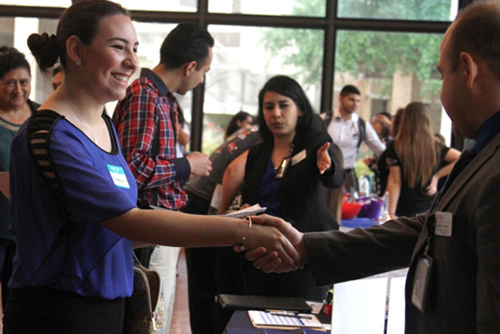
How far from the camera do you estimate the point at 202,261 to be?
3.93 m

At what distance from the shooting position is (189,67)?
3152 millimetres

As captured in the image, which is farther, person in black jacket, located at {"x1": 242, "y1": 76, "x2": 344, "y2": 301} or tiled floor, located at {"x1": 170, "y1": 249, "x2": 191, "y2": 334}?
tiled floor, located at {"x1": 170, "y1": 249, "x2": 191, "y2": 334}

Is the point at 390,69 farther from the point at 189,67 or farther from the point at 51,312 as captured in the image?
the point at 51,312

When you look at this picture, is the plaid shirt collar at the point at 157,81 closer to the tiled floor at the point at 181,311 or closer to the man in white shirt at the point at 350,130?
the tiled floor at the point at 181,311

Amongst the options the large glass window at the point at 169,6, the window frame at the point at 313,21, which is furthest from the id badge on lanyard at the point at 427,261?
the large glass window at the point at 169,6

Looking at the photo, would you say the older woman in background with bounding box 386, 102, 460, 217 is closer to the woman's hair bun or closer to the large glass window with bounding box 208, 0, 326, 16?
the large glass window with bounding box 208, 0, 326, 16

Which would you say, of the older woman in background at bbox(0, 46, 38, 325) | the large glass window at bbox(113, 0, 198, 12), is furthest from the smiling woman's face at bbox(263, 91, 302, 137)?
the large glass window at bbox(113, 0, 198, 12)

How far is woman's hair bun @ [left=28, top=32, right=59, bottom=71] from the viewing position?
6.18 feet

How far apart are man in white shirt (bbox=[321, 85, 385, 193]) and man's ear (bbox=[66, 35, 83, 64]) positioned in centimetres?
540

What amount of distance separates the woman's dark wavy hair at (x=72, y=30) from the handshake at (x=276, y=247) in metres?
0.75

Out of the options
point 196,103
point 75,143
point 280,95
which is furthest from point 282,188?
point 196,103

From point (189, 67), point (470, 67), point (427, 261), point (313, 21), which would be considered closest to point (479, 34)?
point (470, 67)

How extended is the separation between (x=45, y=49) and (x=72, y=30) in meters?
0.11

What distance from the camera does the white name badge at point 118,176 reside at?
1.76m
